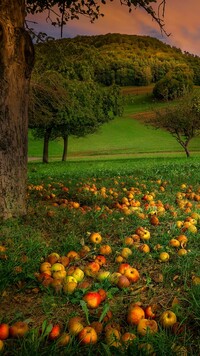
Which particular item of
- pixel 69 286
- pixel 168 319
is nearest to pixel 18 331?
pixel 69 286

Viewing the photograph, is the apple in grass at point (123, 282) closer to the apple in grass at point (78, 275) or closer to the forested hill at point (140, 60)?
the apple in grass at point (78, 275)

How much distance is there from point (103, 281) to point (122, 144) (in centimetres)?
4704

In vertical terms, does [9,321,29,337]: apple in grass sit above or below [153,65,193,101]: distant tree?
below

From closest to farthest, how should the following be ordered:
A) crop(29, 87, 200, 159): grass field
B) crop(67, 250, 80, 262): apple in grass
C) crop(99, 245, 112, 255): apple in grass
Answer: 1. crop(67, 250, 80, 262): apple in grass
2. crop(99, 245, 112, 255): apple in grass
3. crop(29, 87, 200, 159): grass field

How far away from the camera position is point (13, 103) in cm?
525

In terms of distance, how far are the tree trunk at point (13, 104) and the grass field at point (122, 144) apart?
1271 inches

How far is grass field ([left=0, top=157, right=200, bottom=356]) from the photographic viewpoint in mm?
2354

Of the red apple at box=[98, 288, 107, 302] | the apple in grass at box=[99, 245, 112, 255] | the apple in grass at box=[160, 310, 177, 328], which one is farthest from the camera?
the apple in grass at box=[99, 245, 112, 255]

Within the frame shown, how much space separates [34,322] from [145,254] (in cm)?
167

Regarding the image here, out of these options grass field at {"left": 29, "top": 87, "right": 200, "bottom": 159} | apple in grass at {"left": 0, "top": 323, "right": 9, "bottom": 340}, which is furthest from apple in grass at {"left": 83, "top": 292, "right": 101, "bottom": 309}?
grass field at {"left": 29, "top": 87, "right": 200, "bottom": 159}

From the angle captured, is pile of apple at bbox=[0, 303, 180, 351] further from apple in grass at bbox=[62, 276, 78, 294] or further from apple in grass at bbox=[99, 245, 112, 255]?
apple in grass at bbox=[99, 245, 112, 255]

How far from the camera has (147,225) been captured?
5.17 metres

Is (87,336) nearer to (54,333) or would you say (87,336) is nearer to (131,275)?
(54,333)

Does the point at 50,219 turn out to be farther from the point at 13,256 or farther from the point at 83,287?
the point at 83,287
